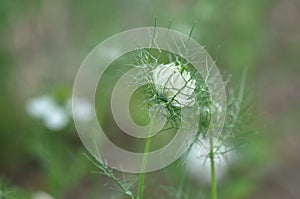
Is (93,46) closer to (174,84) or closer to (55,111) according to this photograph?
(55,111)

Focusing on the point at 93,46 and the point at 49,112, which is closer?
the point at 49,112

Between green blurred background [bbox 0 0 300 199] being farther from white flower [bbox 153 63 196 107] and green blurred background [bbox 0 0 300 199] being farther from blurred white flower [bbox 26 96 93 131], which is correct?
white flower [bbox 153 63 196 107]

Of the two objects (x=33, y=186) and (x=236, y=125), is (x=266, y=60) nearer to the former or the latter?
(x=33, y=186)

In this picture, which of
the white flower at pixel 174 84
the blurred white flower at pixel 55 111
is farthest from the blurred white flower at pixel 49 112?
the white flower at pixel 174 84

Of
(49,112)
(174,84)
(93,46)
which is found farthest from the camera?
(93,46)


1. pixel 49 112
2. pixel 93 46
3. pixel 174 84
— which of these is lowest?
pixel 174 84

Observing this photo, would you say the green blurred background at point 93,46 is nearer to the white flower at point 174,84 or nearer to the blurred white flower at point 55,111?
the blurred white flower at point 55,111

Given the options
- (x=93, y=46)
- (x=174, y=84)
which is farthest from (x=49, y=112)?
(x=174, y=84)
